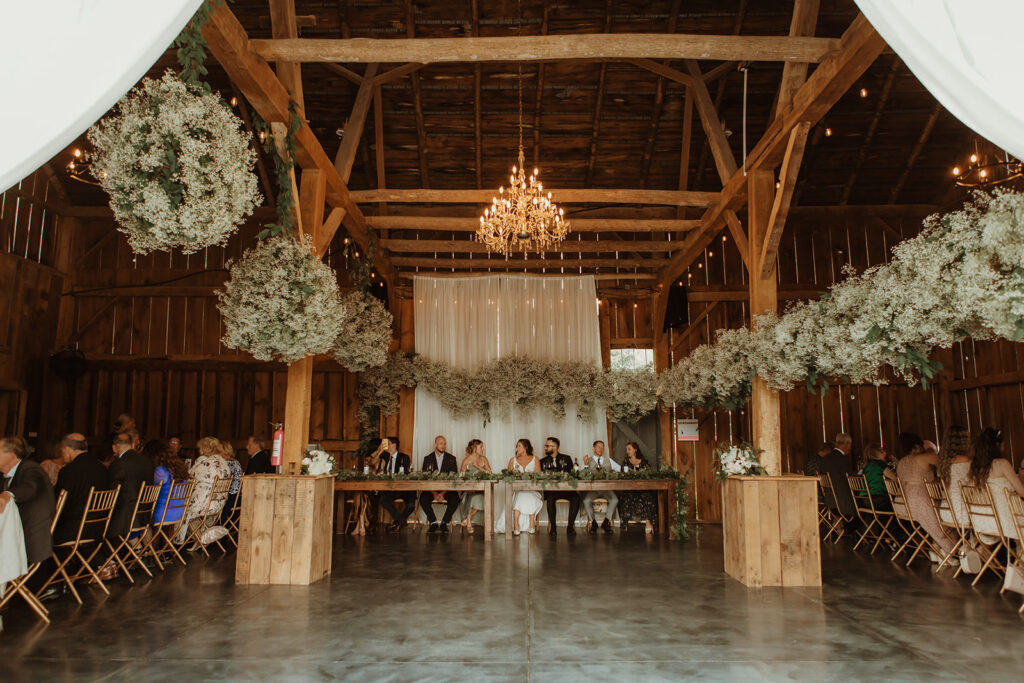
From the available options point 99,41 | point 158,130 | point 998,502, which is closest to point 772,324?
point 998,502

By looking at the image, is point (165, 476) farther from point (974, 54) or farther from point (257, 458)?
point (974, 54)

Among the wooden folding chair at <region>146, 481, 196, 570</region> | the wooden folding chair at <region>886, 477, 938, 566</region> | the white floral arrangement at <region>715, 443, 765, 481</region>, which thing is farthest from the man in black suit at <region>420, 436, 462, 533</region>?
the wooden folding chair at <region>886, 477, 938, 566</region>

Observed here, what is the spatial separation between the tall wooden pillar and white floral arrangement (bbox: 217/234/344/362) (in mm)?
4491

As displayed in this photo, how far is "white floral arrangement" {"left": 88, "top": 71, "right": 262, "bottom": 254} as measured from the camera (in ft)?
14.1

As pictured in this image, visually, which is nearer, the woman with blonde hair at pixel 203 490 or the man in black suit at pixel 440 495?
the woman with blonde hair at pixel 203 490

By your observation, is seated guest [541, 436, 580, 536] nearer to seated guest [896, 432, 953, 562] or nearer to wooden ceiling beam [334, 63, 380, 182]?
seated guest [896, 432, 953, 562]

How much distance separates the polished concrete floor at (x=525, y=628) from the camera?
4121 millimetres

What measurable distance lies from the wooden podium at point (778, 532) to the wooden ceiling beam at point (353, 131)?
576 centimetres

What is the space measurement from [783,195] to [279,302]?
4.87 meters

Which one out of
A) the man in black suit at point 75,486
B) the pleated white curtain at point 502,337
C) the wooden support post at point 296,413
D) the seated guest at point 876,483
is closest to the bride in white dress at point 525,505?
the pleated white curtain at point 502,337

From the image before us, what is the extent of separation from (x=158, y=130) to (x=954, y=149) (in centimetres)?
1312

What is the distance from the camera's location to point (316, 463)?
23.2 ft

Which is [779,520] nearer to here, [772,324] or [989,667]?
[772,324]

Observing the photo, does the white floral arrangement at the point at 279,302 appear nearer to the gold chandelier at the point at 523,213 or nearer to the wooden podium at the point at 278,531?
the wooden podium at the point at 278,531
